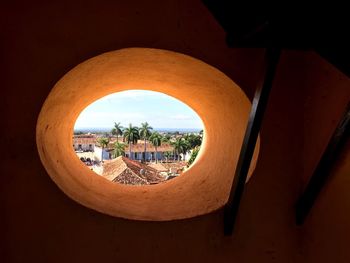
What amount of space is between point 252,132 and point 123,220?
123 centimetres

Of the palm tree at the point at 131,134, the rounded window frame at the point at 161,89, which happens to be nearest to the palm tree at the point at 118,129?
the palm tree at the point at 131,134

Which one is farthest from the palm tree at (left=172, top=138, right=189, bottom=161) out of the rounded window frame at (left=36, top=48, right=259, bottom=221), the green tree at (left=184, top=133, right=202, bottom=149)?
the rounded window frame at (left=36, top=48, right=259, bottom=221)

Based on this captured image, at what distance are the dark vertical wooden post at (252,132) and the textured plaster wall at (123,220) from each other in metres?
0.13

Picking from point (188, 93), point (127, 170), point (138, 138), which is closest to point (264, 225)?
point (188, 93)

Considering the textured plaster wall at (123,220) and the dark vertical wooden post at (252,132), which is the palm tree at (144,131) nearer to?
the textured plaster wall at (123,220)

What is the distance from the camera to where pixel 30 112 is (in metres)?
2.36

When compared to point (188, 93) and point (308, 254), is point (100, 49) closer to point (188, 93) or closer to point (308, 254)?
point (188, 93)

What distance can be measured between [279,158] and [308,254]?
2.84 ft

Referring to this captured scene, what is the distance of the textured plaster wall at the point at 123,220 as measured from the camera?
236 cm

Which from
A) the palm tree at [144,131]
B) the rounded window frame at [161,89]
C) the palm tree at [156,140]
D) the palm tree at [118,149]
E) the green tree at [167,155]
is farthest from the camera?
the palm tree at [144,131]

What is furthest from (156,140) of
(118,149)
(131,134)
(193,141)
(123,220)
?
(123,220)

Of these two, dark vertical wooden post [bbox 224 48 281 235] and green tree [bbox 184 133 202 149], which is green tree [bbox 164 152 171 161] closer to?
green tree [bbox 184 133 202 149]

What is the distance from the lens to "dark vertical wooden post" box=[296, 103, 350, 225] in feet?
7.91

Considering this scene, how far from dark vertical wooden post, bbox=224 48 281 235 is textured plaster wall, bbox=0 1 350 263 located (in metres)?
0.13
